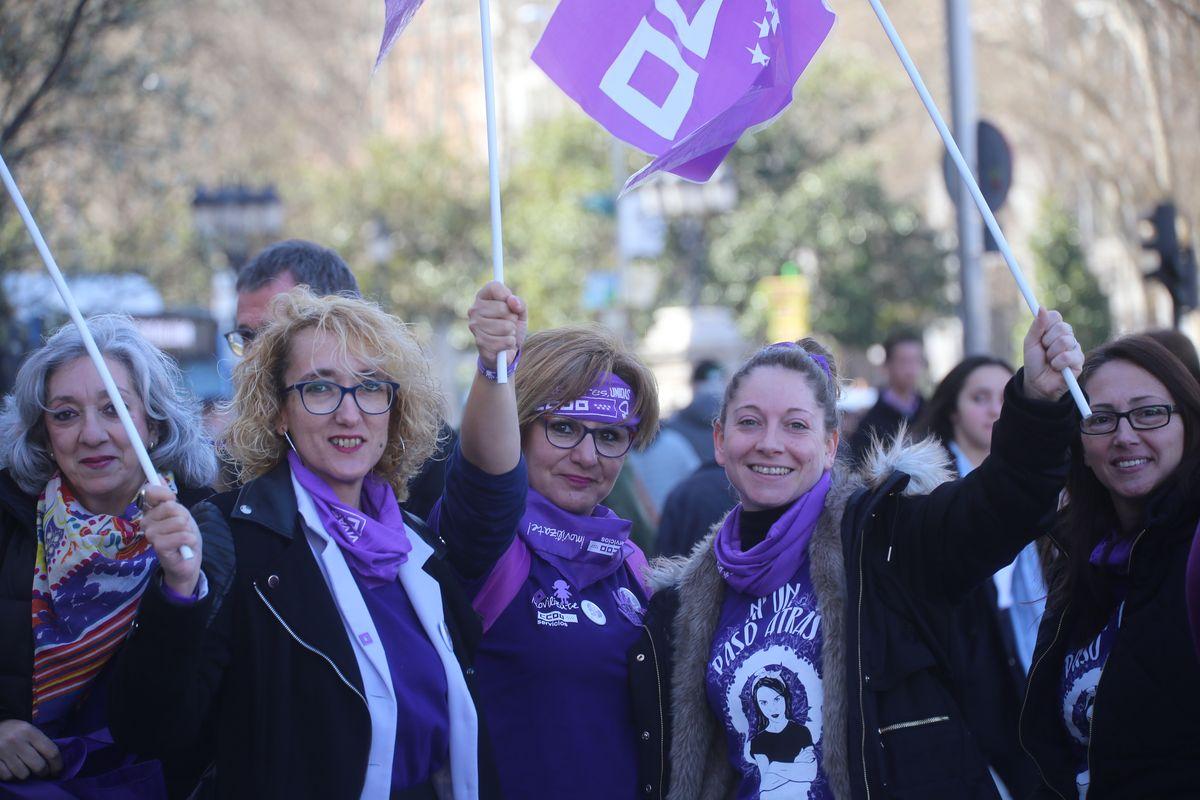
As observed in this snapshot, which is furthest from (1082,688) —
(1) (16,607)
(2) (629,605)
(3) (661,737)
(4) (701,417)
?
(4) (701,417)

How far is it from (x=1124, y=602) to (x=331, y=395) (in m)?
1.91

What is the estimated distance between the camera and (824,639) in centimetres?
330

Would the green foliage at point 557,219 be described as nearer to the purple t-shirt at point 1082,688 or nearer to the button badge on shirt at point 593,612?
the button badge on shirt at point 593,612

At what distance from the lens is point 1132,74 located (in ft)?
63.3

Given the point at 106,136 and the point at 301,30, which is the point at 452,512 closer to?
the point at 106,136

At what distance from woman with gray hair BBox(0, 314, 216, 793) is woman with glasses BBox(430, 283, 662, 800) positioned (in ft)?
2.50

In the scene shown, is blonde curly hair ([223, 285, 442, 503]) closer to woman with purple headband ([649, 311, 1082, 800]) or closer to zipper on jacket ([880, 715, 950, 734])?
woman with purple headband ([649, 311, 1082, 800])

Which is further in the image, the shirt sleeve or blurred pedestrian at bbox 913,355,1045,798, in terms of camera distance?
blurred pedestrian at bbox 913,355,1045,798

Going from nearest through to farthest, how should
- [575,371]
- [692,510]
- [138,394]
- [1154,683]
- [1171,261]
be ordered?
[1154,683], [138,394], [575,371], [692,510], [1171,261]

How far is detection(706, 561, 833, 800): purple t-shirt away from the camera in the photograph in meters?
3.29

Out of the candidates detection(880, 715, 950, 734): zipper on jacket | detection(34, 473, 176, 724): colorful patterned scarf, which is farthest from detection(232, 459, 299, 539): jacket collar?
detection(880, 715, 950, 734): zipper on jacket

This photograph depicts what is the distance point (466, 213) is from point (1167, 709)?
2768 centimetres

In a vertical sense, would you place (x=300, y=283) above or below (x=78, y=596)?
above

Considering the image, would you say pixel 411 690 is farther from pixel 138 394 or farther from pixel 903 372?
pixel 903 372
